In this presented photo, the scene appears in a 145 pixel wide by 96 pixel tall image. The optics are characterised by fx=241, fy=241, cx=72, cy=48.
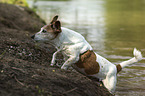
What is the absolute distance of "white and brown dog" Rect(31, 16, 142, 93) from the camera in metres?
4.61

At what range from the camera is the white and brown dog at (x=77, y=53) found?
15.1 ft

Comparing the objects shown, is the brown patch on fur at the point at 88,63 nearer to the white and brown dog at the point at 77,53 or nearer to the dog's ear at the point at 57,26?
the white and brown dog at the point at 77,53

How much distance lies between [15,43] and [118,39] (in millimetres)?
6824

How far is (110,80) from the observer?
15.8ft

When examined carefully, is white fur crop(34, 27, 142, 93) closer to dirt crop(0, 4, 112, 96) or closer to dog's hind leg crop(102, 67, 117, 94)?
dog's hind leg crop(102, 67, 117, 94)

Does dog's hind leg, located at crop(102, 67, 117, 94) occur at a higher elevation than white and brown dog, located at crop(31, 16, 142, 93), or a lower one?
lower

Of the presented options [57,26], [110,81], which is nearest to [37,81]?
[57,26]

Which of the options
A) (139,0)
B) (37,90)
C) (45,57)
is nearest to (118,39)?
(45,57)

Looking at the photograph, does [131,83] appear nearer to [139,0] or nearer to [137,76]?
[137,76]

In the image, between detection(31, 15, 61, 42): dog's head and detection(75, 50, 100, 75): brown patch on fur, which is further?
detection(75, 50, 100, 75): brown patch on fur

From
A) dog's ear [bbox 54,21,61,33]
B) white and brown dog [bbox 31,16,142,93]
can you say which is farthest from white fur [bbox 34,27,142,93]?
dog's ear [bbox 54,21,61,33]

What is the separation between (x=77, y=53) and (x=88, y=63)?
11.9 inches

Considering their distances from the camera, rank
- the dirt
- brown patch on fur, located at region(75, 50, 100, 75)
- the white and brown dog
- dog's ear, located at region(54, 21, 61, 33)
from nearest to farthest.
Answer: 1. the dirt
2. dog's ear, located at region(54, 21, 61, 33)
3. the white and brown dog
4. brown patch on fur, located at region(75, 50, 100, 75)

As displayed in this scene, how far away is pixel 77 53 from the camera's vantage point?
468 centimetres
